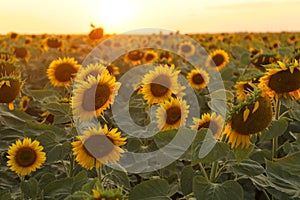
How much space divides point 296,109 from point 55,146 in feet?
5.56

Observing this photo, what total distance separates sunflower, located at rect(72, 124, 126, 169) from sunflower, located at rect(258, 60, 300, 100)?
3.11 ft

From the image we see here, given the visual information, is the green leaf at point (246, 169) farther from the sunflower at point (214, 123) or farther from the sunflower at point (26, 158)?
the sunflower at point (26, 158)

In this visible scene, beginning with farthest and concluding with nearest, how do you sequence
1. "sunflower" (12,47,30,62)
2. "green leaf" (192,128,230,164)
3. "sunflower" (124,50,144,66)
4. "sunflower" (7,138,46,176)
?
"sunflower" (12,47,30,62)
"sunflower" (124,50,144,66)
"sunflower" (7,138,46,176)
"green leaf" (192,128,230,164)

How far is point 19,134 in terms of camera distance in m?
3.74

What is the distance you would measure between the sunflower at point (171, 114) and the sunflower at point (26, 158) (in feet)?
2.66

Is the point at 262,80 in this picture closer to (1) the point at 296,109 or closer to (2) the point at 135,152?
(1) the point at 296,109

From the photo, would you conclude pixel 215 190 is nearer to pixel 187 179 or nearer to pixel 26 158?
pixel 187 179

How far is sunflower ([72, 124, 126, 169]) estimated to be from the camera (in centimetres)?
267

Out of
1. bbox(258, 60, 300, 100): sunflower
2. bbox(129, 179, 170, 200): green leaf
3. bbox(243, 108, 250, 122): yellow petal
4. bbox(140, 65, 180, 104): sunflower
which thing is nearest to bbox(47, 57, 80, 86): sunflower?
bbox(140, 65, 180, 104): sunflower

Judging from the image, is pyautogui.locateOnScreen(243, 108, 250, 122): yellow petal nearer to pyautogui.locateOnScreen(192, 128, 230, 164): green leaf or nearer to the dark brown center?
pyautogui.locateOnScreen(192, 128, 230, 164): green leaf

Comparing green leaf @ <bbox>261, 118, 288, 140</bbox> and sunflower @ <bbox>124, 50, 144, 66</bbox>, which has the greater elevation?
sunflower @ <bbox>124, 50, 144, 66</bbox>

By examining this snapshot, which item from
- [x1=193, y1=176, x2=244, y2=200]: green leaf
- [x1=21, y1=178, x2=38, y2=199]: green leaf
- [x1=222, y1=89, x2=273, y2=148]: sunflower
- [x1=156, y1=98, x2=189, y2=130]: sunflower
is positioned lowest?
[x1=21, y1=178, x2=38, y2=199]: green leaf

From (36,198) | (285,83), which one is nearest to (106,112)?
(36,198)

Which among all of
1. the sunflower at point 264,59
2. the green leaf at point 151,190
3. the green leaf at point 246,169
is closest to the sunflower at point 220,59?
the sunflower at point 264,59
